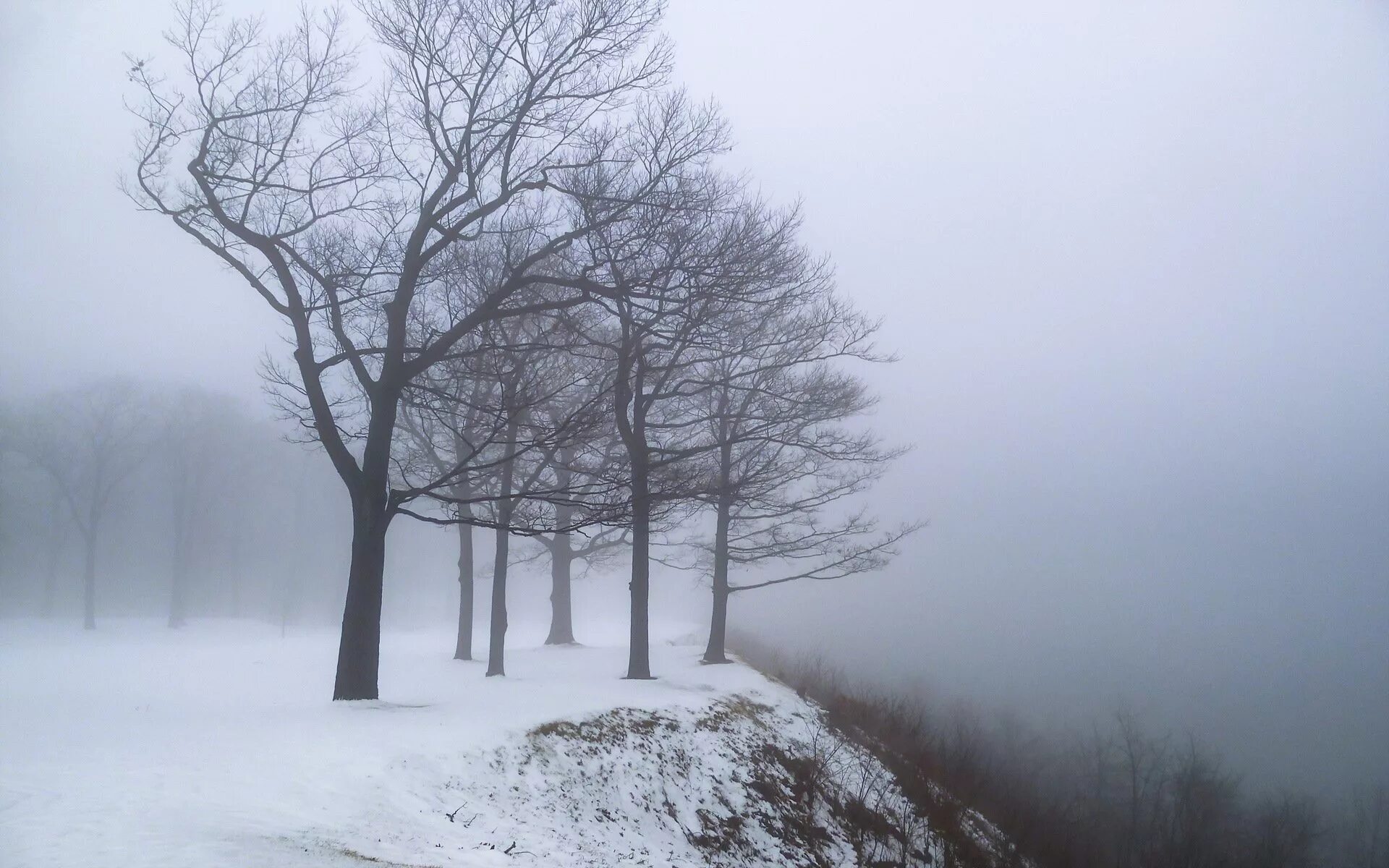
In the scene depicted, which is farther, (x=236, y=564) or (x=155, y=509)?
(x=236, y=564)

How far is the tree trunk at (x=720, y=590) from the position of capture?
22047 millimetres

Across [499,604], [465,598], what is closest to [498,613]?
[499,604]

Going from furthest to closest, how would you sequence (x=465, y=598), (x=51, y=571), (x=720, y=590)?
(x=51, y=571) → (x=465, y=598) → (x=720, y=590)

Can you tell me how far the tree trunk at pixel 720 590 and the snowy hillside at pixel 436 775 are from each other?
2835 mm

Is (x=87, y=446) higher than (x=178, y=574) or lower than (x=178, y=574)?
higher

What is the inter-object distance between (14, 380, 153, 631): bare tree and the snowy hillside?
69.4 ft

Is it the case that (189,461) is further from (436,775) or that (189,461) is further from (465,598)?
(436,775)

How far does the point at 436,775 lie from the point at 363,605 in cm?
406

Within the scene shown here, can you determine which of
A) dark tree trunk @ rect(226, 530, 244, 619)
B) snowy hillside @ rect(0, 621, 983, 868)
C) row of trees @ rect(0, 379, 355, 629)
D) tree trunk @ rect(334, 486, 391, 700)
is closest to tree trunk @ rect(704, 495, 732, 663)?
snowy hillside @ rect(0, 621, 983, 868)

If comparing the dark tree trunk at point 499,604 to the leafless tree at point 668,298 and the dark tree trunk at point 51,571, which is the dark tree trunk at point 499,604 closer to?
the leafless tree at point 668,298

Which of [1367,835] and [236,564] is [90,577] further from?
[1367,835]

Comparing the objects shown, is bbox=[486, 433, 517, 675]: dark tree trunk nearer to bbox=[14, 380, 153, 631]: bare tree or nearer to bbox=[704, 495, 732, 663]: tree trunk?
bbox=[704, 495, 732, 663]: tree trunk

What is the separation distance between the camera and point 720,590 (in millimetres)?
22250

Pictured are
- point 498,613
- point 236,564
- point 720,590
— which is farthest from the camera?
point 236,564
